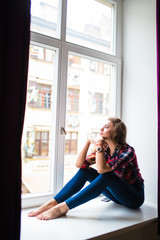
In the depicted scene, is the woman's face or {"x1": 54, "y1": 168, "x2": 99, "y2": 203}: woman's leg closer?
{"x1": 54, "y1": 168, "x2": 99, "y2": 203}: woman's leg

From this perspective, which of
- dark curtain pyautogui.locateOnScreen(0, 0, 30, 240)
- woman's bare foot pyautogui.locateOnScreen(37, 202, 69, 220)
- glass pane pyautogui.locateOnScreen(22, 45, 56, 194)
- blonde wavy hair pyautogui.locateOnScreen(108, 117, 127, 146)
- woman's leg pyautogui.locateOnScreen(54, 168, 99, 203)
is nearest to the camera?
dark curtain pyautogui.locateOnScreen(0, 0, 30, 240)

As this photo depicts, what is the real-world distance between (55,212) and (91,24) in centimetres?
175

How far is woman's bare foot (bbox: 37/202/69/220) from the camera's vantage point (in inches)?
57.4

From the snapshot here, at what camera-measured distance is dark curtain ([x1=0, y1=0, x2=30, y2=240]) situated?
3.43 ft

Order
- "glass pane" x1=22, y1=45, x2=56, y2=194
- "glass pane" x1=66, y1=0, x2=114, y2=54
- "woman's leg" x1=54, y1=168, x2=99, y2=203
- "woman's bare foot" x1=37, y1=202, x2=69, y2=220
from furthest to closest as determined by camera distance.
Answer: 1. "glass pane" x1=66, y1=0, x2=114, y2=54
2. "glass pane" x1=22, y1=45, x2=56, y2=194
3. "woman's leg" x1=54, y1=168, x2=99, y2=203
4. "woman's bare foot" x1=37, y1=202, x2=69, y2=220

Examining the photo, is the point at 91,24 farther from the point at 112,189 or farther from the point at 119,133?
the point at 112,189

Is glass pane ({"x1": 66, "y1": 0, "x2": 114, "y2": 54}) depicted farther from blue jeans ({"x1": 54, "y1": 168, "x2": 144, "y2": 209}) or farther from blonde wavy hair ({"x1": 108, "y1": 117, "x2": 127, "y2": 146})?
blue jeans ({"x1": 54, "y1": 168, "x2": 144, "y2": 209})

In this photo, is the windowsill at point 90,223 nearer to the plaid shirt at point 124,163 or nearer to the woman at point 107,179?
the woman at point 107,179

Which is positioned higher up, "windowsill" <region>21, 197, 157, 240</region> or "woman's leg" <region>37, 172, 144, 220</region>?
"woman's leg" <region>37, 172, 144, 220</region>

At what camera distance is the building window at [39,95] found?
6.30 ft

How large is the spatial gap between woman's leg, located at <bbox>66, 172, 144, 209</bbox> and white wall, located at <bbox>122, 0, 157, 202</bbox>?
36cm

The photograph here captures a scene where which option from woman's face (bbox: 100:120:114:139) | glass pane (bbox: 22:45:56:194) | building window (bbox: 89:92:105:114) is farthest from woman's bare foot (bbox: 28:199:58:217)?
building window (bbox: 89:92:105:114)

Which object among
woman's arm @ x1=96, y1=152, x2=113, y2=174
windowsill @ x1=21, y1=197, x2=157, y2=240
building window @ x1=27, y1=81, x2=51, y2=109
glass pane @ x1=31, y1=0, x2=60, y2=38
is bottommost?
windowsill @ x1=21, y1=197, x2=157, y2=240

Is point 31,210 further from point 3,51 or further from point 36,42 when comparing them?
point 36,42
